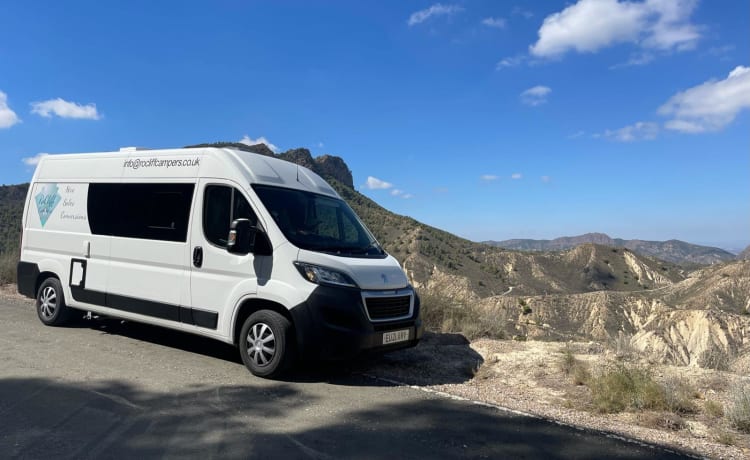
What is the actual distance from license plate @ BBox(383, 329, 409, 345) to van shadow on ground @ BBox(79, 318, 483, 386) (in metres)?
0.49

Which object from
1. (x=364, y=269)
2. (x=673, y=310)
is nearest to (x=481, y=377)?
(x=364, y=269)

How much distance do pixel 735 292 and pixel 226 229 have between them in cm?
6596

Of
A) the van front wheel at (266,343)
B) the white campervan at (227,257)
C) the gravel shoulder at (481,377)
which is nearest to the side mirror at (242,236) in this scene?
the white campervan at (227,257)

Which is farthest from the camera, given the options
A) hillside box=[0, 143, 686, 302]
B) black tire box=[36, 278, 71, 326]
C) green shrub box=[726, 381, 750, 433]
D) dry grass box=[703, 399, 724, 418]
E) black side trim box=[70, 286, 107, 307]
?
hillside box=[0, 143, 686, 302]

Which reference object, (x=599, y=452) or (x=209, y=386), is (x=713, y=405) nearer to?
(x=599, y=452)

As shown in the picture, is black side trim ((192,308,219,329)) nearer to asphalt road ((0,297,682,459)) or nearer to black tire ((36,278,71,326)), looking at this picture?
asphalt road ((0,297,682,459))

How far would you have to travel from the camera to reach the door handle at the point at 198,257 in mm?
6688

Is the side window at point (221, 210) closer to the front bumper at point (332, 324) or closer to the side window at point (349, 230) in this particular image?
the side window at point (349, 230)

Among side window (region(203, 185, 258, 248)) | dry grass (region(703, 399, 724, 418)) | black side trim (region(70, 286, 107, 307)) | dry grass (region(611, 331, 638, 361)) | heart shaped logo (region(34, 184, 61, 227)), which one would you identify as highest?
heart shaped logo (region(34, 184, 61, 227))

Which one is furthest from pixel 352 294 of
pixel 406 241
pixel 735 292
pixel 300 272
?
pixel 735 292

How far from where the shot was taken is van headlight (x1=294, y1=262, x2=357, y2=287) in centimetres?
585

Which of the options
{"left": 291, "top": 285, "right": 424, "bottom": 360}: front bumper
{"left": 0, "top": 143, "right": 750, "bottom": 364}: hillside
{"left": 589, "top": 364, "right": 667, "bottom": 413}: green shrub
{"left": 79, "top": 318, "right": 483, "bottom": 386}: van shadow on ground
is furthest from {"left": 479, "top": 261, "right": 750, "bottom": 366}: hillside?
{"left": 291, "top": 285, "right": 424, "bottom": 360}: front bumper

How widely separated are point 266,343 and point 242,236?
1269mm

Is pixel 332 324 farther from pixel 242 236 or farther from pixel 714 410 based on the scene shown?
pixel 714 410
